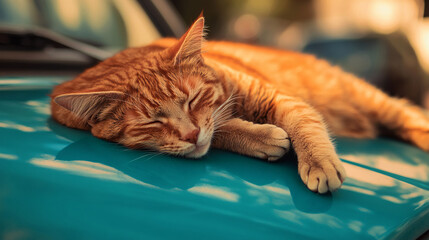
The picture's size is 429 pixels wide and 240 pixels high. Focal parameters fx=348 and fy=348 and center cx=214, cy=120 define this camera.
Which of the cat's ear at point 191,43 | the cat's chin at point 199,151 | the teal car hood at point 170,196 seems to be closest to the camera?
the teal car hood at point 170,196

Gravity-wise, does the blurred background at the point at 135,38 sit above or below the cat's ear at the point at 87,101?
above

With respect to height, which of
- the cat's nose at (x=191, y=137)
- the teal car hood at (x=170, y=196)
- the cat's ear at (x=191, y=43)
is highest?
the cat's ear at (x=191, y=43)

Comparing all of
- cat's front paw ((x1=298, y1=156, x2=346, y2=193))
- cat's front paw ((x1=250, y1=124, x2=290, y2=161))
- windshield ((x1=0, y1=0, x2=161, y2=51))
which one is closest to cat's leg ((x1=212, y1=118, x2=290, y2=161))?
cat's front paw ((x1=250, y1=124, x2=290, y2=161))

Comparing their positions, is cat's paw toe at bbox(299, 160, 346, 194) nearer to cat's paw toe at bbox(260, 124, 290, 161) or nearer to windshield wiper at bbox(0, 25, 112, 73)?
cat's paw toe at bbox(260, 124, 290, 161)

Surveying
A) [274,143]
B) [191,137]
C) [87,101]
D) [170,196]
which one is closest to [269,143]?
[274,143]

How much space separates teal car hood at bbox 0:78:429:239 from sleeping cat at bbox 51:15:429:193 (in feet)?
0.31

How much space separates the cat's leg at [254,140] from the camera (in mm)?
1254

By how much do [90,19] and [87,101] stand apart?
34.4 inches

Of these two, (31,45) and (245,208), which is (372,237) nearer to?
(245,208)

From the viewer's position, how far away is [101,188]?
2.67 feet

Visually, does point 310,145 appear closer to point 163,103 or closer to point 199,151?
point 199,151

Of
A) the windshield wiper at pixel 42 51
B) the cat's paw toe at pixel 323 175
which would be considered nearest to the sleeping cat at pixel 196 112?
the cat's paw toe at pixel 323 175

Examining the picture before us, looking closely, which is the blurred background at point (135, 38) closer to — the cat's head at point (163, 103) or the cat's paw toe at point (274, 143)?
the cat's head at point (163, 103)

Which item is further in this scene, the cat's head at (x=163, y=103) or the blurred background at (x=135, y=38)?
the blurred background at (x=135, y=38)
